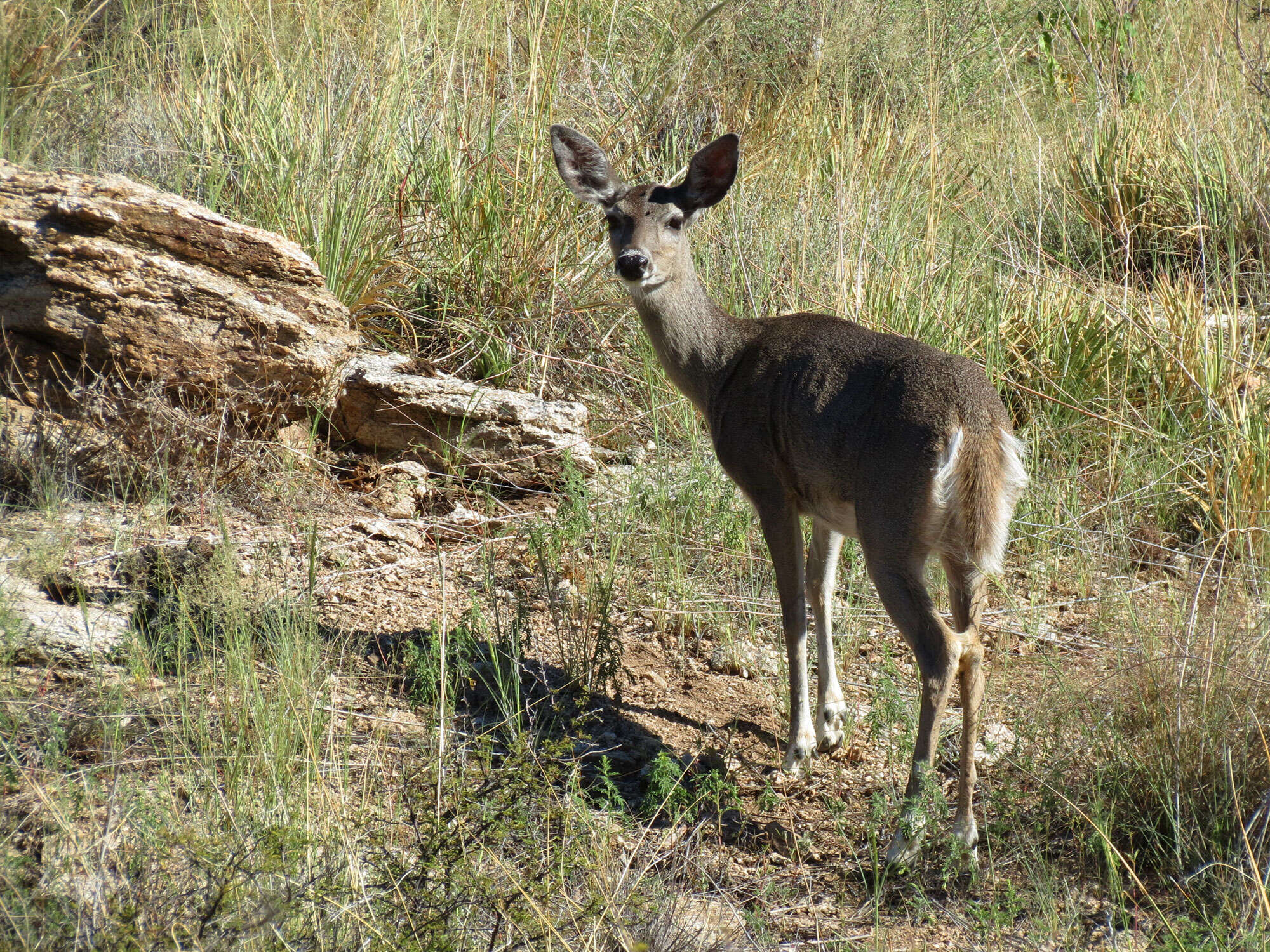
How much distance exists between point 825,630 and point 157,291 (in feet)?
10.6

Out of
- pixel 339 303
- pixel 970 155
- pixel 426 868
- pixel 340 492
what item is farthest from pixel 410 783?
pixel 970 155

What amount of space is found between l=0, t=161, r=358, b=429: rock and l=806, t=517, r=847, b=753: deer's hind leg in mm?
2481

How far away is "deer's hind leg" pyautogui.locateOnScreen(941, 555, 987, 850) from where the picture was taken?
3.42 m

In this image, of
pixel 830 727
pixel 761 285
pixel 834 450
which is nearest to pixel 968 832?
pixel 830 727

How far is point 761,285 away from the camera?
6.64 m

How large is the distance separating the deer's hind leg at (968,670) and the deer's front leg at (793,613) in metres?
0.60

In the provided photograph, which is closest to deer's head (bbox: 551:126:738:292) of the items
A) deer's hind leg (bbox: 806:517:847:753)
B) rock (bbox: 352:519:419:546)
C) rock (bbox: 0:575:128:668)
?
deer's hind leg (bbox: 806:517:847:753)

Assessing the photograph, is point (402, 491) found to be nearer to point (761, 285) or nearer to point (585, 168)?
point (585, 168)

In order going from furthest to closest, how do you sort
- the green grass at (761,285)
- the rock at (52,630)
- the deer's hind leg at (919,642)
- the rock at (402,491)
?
1. the rock at (402,491)
2. the rock at (52,630)
3. the deer's hind leg at (919,642)
4. the green grass at (761,285)

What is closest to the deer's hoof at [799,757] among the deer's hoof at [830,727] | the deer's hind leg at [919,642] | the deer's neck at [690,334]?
the deer's hoof at [830,727]

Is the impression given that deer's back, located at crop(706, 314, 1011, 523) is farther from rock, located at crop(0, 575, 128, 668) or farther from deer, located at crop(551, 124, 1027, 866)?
rock, located at crop(0, 575, 128, 668)

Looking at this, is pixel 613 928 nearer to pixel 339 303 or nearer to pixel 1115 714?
pixel 1115 714

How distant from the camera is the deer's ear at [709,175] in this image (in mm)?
4902

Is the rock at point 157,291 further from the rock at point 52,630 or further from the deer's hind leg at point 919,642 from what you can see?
the deer's hind leg at point 919,642
